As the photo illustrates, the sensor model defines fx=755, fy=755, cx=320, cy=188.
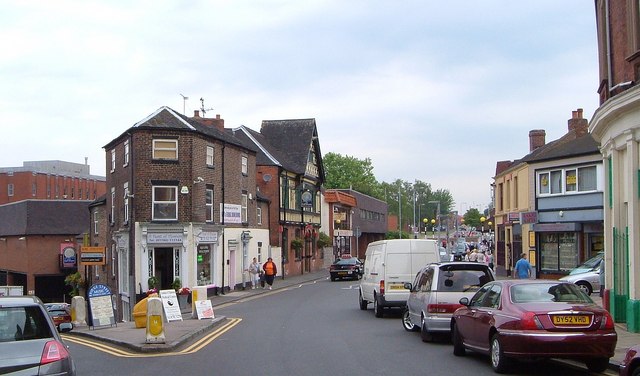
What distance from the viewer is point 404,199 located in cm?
16162

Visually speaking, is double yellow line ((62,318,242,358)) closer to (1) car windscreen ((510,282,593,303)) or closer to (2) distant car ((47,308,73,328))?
(1) car windscreen ((510,282,593,303))

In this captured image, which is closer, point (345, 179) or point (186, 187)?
point (186, 187)

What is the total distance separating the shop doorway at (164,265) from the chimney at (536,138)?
25374mm

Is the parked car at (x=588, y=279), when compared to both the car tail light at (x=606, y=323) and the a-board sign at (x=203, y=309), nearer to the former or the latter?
the a-board sign at (x=203, y=309)

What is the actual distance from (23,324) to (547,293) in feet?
25.7

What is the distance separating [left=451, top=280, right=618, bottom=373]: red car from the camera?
11.1 meters

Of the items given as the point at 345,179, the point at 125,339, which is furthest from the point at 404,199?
the point at 125,339

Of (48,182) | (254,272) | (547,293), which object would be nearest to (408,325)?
(547,293)

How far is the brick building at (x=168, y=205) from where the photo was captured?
35.3m

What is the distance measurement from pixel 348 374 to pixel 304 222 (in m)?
47.4

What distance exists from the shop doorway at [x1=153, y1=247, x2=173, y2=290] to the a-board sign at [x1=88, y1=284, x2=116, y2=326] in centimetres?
1227

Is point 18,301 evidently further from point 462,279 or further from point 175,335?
point 462,279

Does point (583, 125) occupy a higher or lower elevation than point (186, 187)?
higher

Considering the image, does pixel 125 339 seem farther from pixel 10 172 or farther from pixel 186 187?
pixel 10 172
